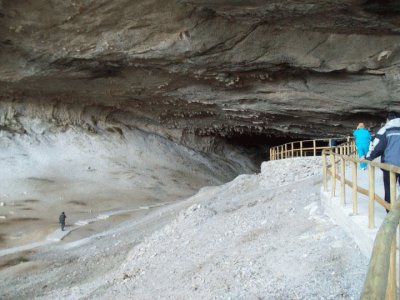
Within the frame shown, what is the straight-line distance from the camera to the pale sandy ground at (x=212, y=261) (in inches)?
203

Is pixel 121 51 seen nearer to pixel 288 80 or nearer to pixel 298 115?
pixel 288 80

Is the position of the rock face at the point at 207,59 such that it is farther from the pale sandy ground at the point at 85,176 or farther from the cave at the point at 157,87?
the pale sandy ground at the point at 85,176

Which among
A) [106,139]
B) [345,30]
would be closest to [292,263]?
[345,30]

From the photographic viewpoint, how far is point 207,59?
18609 mm

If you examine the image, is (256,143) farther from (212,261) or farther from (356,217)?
(356,217)

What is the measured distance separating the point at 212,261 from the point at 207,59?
12.8 meters

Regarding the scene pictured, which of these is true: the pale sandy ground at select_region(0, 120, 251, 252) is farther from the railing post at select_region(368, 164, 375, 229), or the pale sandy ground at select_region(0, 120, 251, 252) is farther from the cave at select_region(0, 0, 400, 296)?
the railing post at select_region(368, 164, 375, 229)

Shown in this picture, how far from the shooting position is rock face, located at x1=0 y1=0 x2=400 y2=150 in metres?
15.7

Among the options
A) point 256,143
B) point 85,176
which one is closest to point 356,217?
point 85,176

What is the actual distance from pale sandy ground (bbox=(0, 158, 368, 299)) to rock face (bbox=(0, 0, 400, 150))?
261 inches

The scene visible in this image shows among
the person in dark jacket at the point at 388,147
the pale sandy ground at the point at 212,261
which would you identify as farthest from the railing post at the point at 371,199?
the person in dark jacket at the point at 388,147

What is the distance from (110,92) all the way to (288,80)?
9980 mm

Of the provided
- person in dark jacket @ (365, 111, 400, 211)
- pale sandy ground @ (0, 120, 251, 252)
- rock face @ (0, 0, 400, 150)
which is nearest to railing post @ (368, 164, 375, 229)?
person in dark jacket @ (365, 111, 400, 211)

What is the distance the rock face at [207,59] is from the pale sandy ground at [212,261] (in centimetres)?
662
